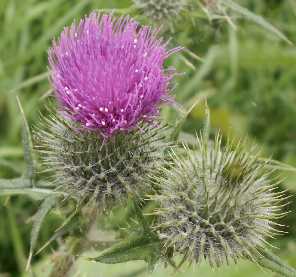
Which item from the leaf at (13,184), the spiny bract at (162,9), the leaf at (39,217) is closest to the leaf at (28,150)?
the leaf at (13,184)

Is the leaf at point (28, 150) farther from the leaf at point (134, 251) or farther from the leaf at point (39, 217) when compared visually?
the leaf at point (134, 251)

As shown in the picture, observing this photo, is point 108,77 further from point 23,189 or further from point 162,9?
point 162,9

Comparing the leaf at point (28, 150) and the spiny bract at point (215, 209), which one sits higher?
the leaf at point (28, 150)

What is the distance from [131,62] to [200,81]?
2816mm

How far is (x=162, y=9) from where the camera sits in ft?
13.1

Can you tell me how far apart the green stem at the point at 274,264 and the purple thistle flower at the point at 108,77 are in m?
0.87

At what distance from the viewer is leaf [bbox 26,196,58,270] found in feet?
8.77

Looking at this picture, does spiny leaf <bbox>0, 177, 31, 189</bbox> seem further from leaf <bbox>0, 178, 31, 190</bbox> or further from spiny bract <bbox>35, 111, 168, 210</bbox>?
spiny bract <bbox>35, 111, 168, 210</bbox>

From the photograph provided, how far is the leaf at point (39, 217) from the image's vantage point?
267 centimetres

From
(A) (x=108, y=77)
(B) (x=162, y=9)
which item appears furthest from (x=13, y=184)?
(B) (x=162, y=9)

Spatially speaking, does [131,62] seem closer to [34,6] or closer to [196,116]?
[196,116]

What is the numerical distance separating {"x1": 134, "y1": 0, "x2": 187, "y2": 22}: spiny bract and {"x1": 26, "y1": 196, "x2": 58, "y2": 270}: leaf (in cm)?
157

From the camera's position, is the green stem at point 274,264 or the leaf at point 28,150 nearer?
the green stem at point 274,264

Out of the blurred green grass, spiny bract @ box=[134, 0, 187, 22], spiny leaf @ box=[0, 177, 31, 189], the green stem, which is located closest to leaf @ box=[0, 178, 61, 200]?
spiny leaf @ box=[0, 177, 31, 189]
